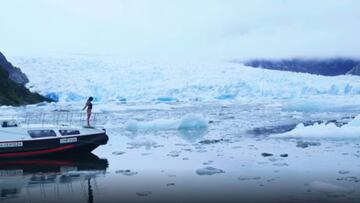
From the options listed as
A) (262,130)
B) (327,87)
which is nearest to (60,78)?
(327,87)

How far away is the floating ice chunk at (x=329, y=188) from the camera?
8.67m

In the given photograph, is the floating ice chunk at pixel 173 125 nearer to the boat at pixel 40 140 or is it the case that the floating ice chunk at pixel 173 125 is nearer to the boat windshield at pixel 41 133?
the boat at pixel 40 140

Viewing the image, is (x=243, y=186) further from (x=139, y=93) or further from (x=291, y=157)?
(x=139, y=93)

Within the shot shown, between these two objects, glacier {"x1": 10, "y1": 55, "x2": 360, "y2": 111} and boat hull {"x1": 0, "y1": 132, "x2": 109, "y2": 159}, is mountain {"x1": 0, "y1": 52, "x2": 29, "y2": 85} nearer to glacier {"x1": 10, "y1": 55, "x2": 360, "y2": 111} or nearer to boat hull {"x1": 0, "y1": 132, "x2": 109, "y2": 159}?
glacier {"x1": 10, "y1": 55, "x2": 360, "y2": 111}

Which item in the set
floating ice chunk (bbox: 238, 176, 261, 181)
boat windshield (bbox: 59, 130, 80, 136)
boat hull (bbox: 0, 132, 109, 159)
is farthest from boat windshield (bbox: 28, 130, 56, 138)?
floating ice chunk (bbox: 238, 176, 261, 181)

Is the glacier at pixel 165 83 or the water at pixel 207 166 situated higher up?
the glacier at pixel 165 83

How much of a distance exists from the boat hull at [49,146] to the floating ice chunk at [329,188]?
7035mm

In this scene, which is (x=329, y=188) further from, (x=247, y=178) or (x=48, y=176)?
(x=48, y=176)

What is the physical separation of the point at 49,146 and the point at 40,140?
295 millimetres

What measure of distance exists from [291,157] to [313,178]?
2.99 metres

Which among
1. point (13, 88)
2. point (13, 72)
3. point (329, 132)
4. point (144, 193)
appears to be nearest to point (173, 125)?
point (329, 132)

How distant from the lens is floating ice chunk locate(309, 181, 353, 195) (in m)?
8.67

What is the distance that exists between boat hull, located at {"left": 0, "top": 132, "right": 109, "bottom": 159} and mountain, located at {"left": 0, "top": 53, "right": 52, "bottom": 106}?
42.9 meters

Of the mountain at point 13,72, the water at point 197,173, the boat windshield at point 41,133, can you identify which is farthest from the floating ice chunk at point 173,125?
the mountain at point 13,72
